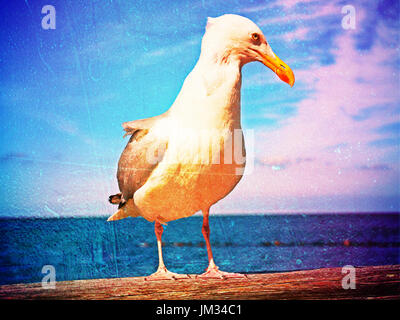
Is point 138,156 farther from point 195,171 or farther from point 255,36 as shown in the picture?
point 255,36

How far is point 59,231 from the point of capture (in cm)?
374

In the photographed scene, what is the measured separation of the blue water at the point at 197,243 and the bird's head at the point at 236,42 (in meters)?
1.28

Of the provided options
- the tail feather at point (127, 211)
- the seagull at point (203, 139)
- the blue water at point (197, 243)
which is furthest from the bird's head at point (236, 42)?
the blue water at point (197, 243)

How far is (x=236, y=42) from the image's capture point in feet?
10.5

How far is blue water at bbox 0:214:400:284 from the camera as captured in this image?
3.74m

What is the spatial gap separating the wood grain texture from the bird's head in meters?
1.36

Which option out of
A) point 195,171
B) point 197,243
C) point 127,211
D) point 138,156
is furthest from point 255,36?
point 197,243

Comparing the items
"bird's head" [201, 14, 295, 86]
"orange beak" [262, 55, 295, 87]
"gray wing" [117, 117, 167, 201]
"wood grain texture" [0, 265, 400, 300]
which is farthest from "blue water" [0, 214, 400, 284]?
"bird's head" [201, 14, 295, 86]

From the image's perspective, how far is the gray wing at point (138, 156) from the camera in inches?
127

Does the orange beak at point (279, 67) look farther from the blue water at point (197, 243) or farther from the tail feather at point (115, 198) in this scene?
the tail feather at point (115, 198)

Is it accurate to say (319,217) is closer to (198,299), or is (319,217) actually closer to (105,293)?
(198,299)

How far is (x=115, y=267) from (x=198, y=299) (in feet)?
3.17

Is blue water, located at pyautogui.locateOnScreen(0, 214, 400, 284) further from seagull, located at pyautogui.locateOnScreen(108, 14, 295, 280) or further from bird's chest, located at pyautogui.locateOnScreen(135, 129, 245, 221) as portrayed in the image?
bird's chest, located at pyautogui.locateOnScreen(135, 129, 245, 221)
